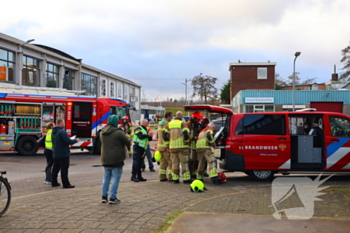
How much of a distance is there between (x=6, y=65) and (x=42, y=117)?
46.2ft

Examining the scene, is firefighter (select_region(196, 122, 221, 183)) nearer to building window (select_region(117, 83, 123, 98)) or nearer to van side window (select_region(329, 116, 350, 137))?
van side window (select_region(329, 116, 350, 137))

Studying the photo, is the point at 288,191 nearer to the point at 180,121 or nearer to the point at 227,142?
the point at 227,142

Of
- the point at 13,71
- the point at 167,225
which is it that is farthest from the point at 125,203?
the point at 13,71

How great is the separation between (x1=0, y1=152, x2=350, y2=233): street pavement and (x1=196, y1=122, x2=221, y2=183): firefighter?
1.34 ft

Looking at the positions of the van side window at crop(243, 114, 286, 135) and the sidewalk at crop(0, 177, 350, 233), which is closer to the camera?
the sidewalk at crop(0, 177, 350, 233)

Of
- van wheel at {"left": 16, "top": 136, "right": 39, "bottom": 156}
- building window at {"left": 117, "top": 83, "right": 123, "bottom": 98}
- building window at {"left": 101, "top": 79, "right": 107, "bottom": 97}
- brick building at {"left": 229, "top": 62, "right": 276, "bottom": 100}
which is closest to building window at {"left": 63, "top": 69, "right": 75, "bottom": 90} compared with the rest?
building window at {"left": 101, "top": 79, "right": 107, "bottom": 97}

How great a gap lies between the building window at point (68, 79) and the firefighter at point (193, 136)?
108 ft

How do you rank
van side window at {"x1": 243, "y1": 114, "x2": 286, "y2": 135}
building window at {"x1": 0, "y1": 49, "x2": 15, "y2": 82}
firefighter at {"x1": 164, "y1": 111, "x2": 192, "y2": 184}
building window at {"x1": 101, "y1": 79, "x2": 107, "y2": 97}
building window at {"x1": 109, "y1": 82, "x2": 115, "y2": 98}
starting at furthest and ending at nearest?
building window at {"x1": 109, "y1": 82, "x2": 115, "y2": 98} < building window at {"x1": 101, "y1": 79, "x2": 107, "y2": 97} < building window at {"x1": 0, "y1": 49, "x2": 15, "y2": 82} < van side window at {"x1": 243, "y1": 114, "x2": 286, "y2": 135} < firefighter at {"x1": 164, "y1": 111, "x2": 192, "y2": 184}

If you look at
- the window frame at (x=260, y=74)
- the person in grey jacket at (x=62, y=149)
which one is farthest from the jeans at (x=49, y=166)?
the window frame at (x=260, y=74)

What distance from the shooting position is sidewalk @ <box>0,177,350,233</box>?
537cm

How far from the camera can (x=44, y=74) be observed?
35125mm

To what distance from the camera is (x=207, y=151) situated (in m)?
9.33

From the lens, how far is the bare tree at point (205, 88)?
2608 inches

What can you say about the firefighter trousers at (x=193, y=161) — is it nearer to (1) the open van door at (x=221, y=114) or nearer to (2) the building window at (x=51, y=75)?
(1) the open van door at (x=221, y=114)
